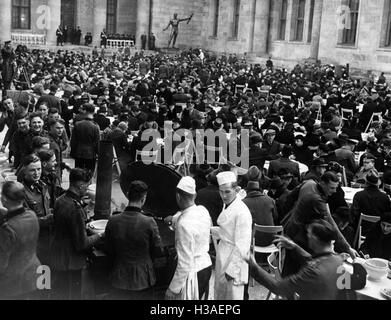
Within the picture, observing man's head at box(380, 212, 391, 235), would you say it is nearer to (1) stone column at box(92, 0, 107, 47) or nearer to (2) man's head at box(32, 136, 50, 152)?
(2) man's head at box(32, 136, 50, 152)

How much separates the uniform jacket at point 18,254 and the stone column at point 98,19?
33.6 m

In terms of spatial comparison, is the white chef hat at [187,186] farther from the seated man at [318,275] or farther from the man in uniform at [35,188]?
the man in uniform at [35,188]

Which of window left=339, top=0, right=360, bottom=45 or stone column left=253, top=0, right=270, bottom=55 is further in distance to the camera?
stone column left=253, top=0, right=270, bottom=55

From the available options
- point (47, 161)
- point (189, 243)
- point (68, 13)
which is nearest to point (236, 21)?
point (68, 13)

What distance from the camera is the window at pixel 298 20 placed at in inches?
1243

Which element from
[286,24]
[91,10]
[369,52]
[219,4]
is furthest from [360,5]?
[91,10]

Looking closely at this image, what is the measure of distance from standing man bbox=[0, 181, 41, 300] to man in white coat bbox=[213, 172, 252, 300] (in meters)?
1.71

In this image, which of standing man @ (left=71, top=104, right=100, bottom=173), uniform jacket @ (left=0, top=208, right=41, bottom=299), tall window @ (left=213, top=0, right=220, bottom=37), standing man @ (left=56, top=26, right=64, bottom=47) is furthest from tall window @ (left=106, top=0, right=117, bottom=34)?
uniform jacket @ (left=0, top=208, right=41, bottom=299)

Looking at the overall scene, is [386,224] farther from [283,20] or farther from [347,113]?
[283,20]

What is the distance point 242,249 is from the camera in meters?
5.25

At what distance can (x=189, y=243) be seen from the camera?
5.11 metres

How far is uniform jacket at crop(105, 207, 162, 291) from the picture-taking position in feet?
16.8
